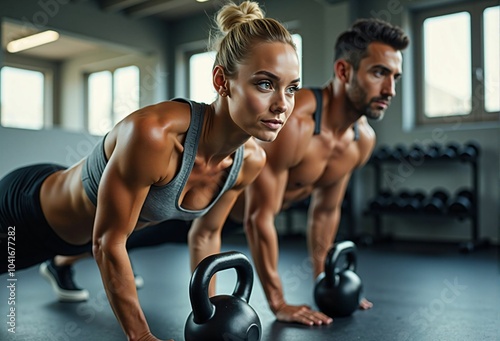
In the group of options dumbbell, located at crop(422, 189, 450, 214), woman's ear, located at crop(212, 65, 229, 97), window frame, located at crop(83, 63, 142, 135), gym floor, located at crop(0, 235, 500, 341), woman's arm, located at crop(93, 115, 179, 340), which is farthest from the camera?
Answer: window frame, located at crop(83, 63, 142, 135)

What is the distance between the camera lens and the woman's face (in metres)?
1.29

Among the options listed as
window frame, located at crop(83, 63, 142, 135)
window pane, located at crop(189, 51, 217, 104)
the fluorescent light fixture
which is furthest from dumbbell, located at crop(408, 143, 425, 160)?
the fluorescent light fixture

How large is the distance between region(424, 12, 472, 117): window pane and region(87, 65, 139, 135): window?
141 inches

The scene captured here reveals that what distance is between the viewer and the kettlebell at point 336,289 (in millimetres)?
1903

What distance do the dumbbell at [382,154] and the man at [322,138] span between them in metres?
2.61

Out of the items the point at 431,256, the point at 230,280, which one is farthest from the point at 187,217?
the point at 431,256

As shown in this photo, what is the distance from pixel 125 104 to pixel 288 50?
17.8ft

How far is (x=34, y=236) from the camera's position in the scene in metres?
1.68

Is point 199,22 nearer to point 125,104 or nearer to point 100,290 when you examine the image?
point 125,104

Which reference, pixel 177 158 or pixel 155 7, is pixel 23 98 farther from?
pixel 177 158

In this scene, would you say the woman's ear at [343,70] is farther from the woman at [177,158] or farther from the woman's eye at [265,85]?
the woman's eye at [265,85]

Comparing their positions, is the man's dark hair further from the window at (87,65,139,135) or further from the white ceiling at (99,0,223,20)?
the window at (87,65,139,135)

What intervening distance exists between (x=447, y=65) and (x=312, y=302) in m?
3.58

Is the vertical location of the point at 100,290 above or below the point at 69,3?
below
